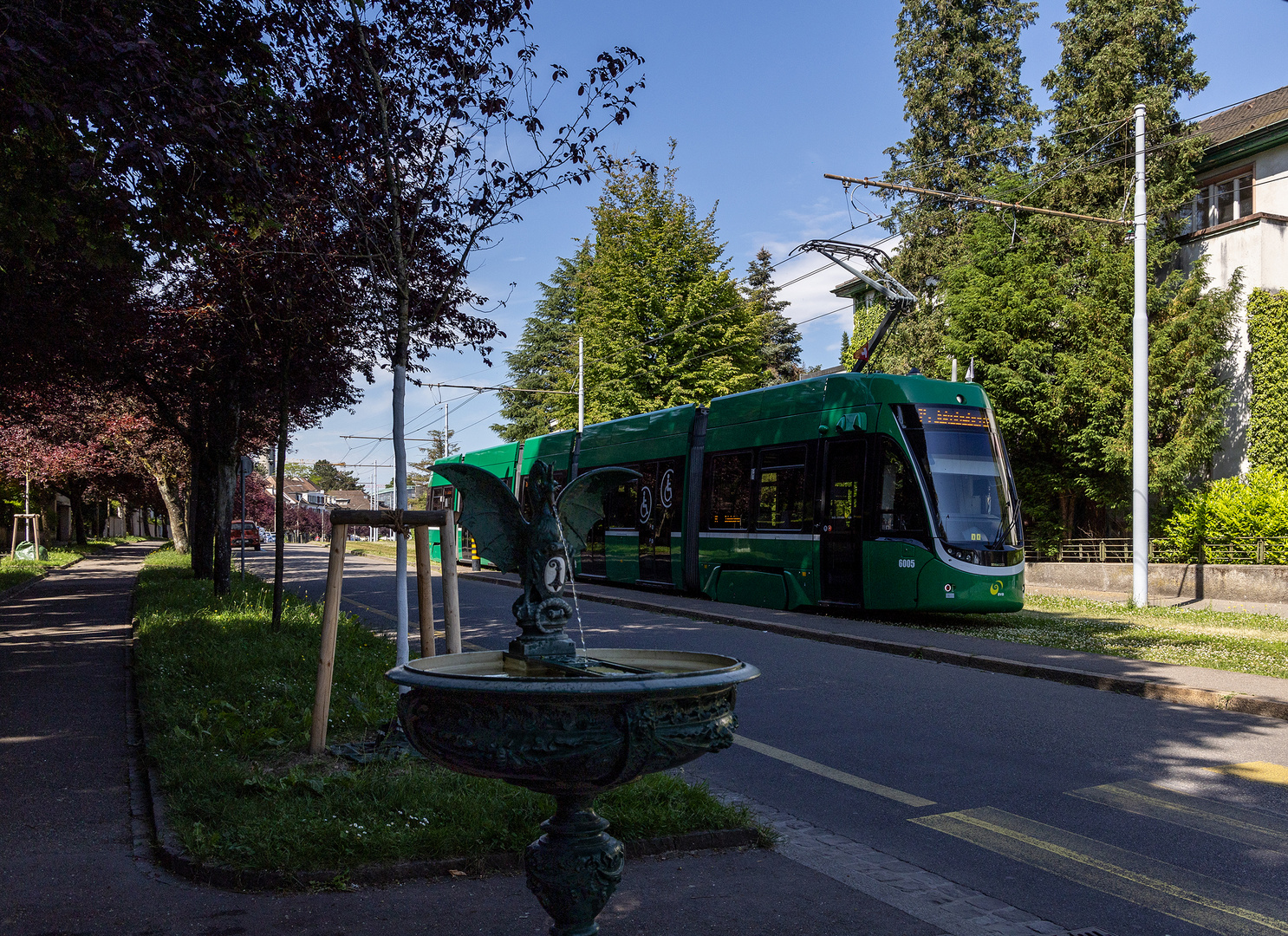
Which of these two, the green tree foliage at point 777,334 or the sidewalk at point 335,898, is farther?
the green tree foliage at point 777,334

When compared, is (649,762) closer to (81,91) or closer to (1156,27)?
(81,91)

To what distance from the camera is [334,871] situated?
14.7ft

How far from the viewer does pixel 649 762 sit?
9.86 ft

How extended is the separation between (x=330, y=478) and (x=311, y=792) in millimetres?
189372

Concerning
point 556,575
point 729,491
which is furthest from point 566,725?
point 729,491

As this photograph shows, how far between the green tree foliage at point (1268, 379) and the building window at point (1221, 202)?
2936 millimetres

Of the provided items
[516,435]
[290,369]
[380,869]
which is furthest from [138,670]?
[516,435]

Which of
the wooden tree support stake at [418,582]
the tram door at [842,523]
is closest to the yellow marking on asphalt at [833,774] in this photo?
the wooden tree support stake at [418,582]

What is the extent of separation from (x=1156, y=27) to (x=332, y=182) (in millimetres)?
24772

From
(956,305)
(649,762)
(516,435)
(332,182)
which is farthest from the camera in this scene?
(516,435)

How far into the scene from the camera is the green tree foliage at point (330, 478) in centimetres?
18412

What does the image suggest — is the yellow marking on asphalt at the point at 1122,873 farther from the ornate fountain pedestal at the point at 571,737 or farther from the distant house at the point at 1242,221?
the distant house at the point at 1242,221

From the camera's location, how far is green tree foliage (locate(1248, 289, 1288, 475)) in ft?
71.3

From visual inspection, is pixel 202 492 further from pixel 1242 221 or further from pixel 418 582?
pixel 1242 221
